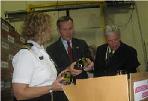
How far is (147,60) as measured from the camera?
4.35 m

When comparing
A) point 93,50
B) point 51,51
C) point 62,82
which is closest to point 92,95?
point 62,82

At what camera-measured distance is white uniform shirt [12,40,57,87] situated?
1.78m

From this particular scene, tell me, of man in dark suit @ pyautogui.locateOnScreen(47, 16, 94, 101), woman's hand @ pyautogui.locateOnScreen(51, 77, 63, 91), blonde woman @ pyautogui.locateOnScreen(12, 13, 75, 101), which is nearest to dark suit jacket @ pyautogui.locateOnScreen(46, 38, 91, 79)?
man in dark suit @ pyautogui.locateOnScreen(47, 16, 94, 101)

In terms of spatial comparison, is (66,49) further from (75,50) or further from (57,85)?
(57,85)

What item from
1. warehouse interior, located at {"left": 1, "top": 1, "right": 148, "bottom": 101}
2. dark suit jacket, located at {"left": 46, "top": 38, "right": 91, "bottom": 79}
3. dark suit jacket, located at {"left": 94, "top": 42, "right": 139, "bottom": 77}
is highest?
warehouse interior, located at {"left": 1, "top": 1, "right": 148, "bottom": 101}

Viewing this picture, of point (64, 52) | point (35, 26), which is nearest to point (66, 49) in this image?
point (64, 52)

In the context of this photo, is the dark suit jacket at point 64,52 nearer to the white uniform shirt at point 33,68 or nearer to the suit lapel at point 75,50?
the suit lapel at point 75,50

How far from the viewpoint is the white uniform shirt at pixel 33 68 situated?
1776 mm

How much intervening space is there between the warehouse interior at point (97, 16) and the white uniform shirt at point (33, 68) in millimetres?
2455

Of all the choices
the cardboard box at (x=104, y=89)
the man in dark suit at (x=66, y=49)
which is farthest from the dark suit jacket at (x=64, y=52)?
the cardboard box at (x=104, y=89)

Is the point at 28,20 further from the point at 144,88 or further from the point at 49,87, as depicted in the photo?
the point at 144,88

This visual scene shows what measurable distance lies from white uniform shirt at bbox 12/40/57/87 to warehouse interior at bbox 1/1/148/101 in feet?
8.06

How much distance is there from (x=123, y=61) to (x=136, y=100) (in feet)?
4.64

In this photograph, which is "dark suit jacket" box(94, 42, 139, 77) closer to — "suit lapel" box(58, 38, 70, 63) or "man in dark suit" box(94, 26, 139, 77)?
"man in dark suit" box(94, 26, 139, 77)
